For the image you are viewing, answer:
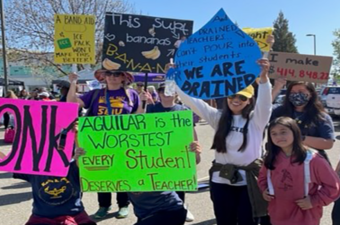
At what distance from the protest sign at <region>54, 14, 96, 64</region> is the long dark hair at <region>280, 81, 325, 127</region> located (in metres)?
2.40

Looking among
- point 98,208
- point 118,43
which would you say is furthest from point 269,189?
point 98,208

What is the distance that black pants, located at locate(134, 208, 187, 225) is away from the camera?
3.07m

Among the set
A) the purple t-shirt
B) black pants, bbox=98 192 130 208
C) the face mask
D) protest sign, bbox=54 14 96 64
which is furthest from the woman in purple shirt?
the face mask

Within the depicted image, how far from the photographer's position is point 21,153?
307cm

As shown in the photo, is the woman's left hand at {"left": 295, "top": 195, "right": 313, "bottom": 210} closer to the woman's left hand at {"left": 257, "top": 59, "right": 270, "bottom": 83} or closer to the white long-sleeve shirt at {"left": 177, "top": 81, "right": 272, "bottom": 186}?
the white long-sleeve shirt at {"left": 177, "top": 81, "right": 272, "bottom": 186}

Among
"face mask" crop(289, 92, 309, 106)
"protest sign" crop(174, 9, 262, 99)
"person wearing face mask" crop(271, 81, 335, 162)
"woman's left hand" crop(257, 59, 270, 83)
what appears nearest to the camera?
"woman's left hand" crop(257, 59, 270, 83)

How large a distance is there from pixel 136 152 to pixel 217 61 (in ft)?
3.25

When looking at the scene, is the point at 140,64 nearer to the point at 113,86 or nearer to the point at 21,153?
the point at 113,86

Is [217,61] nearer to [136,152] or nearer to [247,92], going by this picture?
[247,92]

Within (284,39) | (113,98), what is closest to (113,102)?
(113,98)

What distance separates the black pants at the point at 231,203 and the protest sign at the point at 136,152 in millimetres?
370

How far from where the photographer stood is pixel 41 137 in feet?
10.0

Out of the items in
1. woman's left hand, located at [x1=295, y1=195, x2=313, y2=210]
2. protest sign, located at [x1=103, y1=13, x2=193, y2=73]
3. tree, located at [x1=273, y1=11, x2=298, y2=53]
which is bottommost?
woman's left hand, located at [x1=295, y1=195, x2=313, y2=210]

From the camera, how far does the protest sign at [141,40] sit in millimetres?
3971
